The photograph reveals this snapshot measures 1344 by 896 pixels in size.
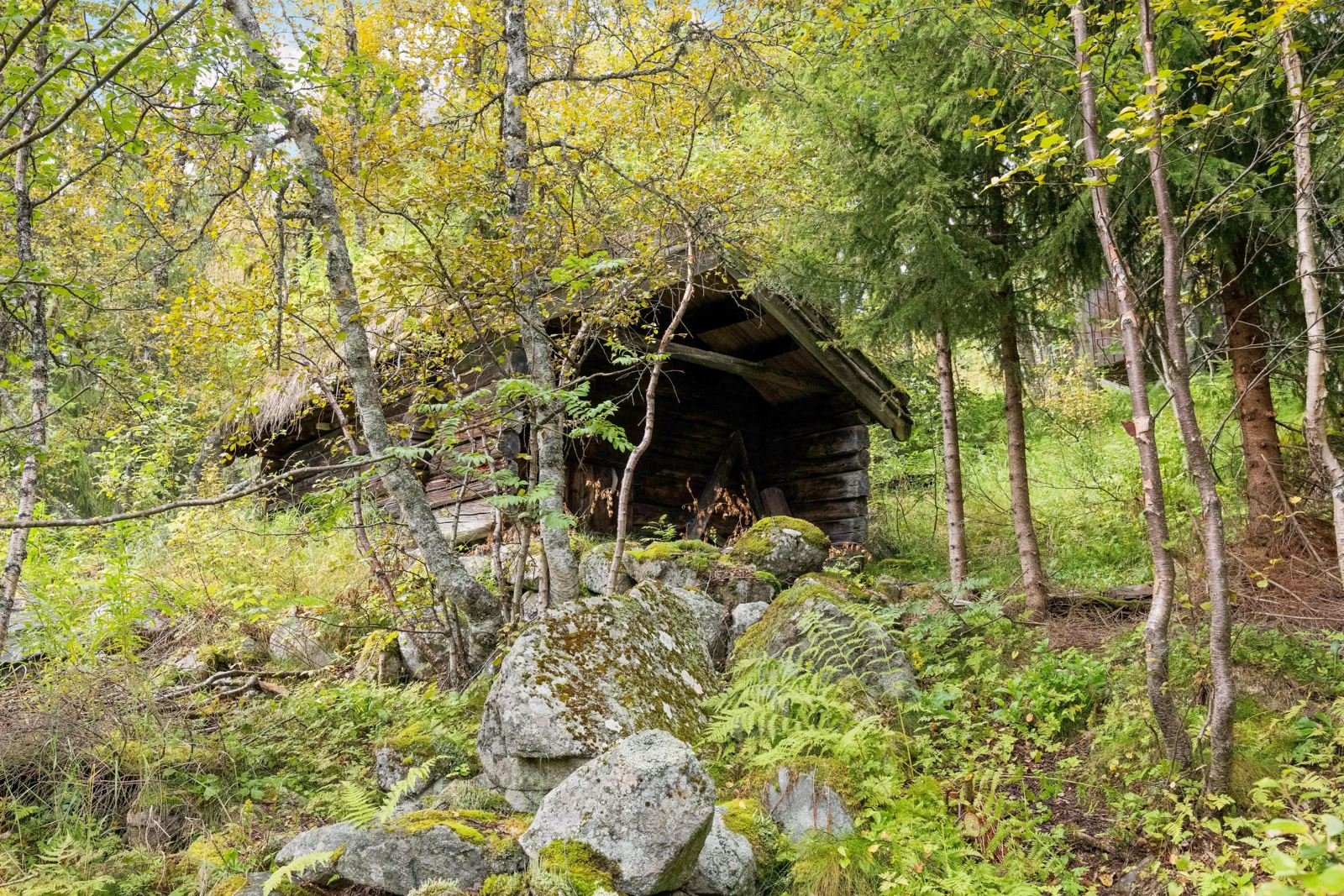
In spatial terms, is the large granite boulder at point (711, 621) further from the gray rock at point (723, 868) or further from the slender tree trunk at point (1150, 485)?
the slender tree trunk at point (1150, 485)

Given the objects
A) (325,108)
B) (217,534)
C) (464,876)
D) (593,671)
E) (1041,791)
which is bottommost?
(1041,791)

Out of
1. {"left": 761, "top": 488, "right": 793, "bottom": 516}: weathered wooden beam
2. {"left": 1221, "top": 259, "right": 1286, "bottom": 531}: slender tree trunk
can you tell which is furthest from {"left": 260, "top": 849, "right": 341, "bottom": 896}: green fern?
{"left": 761, "top": 488, "right": 793, "bottom": 516}: weathered wooden beam

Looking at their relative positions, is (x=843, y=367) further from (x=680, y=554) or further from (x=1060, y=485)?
(x=1060, y=485)

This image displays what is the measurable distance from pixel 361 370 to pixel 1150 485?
4577 mm

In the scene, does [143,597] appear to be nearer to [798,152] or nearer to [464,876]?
[464,876]

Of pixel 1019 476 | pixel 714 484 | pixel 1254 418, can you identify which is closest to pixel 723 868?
pixel 1019 476

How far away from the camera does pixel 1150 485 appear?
3543 millimetres

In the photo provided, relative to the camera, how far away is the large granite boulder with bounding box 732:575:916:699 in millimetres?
4695

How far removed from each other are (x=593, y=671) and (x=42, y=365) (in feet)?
13.7

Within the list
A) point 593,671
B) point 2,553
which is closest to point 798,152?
point 593,671

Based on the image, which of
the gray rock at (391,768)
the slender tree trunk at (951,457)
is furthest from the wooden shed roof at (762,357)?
the gray rock at (391,768)

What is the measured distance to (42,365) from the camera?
17.4 ft

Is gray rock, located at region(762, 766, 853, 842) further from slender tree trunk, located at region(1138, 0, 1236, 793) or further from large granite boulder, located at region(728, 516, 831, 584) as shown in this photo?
large granite boulder, located at region(728, 516, 831, 584)

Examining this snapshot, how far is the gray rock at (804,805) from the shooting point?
145 inches
